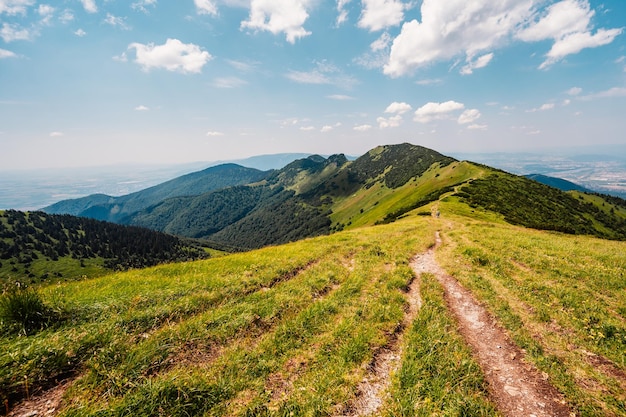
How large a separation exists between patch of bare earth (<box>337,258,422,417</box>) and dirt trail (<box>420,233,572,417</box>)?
2.55m

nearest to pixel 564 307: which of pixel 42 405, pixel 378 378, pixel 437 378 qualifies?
pixel 437 378

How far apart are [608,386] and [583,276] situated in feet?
36.9

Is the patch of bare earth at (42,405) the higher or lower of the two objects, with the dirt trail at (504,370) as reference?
higher

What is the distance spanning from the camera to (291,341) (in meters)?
9.52

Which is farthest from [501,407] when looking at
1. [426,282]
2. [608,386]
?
[426,282]

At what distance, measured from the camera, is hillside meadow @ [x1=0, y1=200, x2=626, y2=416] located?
22.2 ft

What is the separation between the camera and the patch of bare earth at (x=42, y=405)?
235 inches

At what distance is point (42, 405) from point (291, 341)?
6.38m

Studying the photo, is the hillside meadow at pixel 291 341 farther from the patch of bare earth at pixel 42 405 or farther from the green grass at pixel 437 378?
the patch of bare earth at pixel 42 405

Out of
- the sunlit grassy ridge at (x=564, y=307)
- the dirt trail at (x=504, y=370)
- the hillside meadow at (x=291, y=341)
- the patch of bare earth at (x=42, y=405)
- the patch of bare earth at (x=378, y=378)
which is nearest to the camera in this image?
the patch of bare earth at (x=42, y=405)

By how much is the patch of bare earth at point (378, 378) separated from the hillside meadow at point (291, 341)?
95 millimetres

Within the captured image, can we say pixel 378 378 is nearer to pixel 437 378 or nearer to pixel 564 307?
pixel 437 378

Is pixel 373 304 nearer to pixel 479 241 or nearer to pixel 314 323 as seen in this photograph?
pixel 314 323

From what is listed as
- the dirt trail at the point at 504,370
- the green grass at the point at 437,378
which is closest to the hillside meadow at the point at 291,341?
the green grass at the point at 437,378
